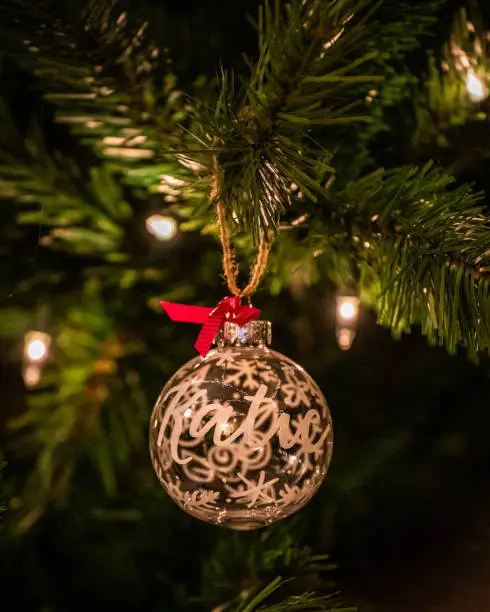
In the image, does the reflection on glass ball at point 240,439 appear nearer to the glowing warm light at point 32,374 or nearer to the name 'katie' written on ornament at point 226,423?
the name 'katie' written on ornament at point 226,423

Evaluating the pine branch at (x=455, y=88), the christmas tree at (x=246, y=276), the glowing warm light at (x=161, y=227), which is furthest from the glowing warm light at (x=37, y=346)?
the pine branch at (x=455, y=88)

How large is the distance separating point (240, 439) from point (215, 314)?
96 mm

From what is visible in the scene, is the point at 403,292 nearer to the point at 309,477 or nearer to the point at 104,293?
the point at 309,477

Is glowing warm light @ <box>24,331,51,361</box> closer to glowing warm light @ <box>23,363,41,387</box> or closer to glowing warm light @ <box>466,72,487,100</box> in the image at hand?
glowing warm light @ <box>23,363,41,387</box>

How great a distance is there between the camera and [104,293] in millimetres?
591

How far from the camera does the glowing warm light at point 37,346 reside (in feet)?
1.95

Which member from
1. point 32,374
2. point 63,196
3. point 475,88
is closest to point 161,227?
point 63,196

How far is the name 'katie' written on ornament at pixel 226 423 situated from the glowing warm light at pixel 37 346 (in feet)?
0.70

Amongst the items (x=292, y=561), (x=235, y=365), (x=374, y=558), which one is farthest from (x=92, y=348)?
(x=374, y=558)

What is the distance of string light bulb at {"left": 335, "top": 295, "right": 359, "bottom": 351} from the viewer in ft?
2.09

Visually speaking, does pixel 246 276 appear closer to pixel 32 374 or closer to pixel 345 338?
pixel 345 338

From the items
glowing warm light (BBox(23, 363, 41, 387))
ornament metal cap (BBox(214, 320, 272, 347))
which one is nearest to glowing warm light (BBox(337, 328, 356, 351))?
ornament metal cap (BBox(214, 320, 272, 347))

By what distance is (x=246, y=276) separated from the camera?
0.59 metres

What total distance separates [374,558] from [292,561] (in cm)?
20
